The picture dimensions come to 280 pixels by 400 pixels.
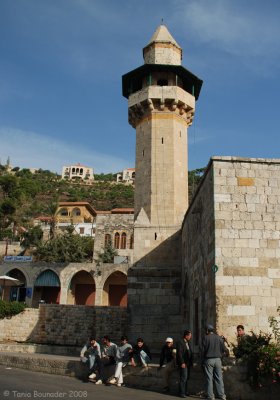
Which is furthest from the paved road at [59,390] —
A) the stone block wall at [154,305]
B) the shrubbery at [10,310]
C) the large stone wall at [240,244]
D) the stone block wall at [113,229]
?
the stone block wall at [113,229]

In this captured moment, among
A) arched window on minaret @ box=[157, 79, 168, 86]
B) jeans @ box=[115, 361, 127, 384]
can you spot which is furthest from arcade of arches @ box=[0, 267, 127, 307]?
jeans @ box=[115, 361, 127, 384]

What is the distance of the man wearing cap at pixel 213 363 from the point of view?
6629 millimetres

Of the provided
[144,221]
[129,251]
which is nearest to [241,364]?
[144,221]

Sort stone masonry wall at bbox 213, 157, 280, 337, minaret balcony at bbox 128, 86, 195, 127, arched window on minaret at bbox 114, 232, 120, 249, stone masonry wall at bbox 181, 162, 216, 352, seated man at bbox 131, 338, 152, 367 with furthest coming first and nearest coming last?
arched window on minaret at bbox 114, 232, 120, 249 < minaret balcony at bbox 128, 86, 195, 127 < stone masonry wall at bbox 181, 162, 216, 352 < stone masonry wall at bbox 213, 157, 280, 337 < seated man at bbox 131, 338, 152, 367

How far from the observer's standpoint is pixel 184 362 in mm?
7109

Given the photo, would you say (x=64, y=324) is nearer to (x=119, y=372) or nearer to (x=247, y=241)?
(x=119, y=372)

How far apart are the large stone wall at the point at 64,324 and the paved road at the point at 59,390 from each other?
13251mm

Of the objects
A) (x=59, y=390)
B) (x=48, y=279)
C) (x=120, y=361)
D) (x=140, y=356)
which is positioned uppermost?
(x=48, y=279)

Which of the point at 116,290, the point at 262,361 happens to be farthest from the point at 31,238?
the point at 262,361

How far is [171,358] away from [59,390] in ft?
7.13

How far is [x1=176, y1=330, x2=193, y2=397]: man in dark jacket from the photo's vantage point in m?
7.02

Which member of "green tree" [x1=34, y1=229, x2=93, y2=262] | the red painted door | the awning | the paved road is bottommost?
the paved road

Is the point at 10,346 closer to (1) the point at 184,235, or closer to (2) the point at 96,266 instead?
(1) the point at 184,235

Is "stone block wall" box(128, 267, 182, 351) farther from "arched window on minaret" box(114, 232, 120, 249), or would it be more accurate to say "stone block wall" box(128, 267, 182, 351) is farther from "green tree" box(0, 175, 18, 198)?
"green tree" box(0, 175, 18, 198)
